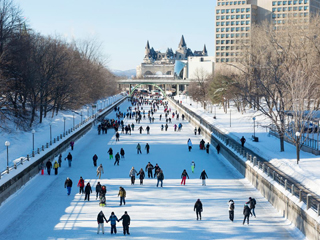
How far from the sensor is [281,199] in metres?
18.5

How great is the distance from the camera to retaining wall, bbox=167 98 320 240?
587 inches

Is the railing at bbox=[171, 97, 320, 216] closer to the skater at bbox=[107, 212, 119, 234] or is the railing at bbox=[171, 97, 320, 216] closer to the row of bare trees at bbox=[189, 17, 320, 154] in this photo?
the row of bare trees at bbox=[189, 17, 320, 154]

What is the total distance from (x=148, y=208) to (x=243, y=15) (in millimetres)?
102089

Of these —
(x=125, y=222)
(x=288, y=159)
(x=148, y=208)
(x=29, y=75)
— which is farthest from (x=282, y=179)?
(x=29, y=75)

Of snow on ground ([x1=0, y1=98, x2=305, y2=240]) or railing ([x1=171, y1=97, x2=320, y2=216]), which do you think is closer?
railing ([x1=171, y1=97, x2=320, y2=216])

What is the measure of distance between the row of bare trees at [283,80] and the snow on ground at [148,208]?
5.53 metres

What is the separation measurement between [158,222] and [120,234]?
178 centimetres

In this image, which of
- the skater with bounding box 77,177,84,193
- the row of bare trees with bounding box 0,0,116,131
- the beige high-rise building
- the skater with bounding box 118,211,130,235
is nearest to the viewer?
the skater with bounding box 118,211,130,235

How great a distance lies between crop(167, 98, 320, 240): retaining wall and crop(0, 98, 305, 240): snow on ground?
301mm

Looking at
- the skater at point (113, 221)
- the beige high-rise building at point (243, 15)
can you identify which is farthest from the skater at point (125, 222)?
the beige high-rise building at point (243, 15)

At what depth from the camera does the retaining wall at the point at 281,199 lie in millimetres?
14922

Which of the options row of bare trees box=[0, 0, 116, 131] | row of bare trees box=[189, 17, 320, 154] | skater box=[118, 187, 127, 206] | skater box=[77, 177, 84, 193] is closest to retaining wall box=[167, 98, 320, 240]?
row of bare trees box=[189, 17, 320, 154]

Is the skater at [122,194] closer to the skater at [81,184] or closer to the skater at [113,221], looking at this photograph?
the skater at [81,184]

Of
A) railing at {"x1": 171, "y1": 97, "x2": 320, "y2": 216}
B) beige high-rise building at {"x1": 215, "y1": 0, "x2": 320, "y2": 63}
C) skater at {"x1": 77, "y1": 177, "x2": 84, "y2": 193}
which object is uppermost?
beige high-rise building at {"x1": 215, "y1": 0, "x2": 320, "y2": 63}
